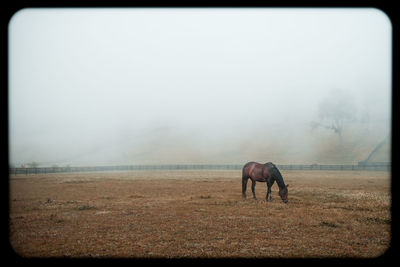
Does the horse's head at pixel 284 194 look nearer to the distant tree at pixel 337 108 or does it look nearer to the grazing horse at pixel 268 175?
the grazing horse at pixel 268 175

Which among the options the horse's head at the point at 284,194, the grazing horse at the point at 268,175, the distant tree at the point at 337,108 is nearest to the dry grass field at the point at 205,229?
the horse's head at the point at 284,194

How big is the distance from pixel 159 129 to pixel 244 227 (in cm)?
14672

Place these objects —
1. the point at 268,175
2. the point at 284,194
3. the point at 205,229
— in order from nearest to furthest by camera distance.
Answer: the point at 205,229, the point at 284,194, the point at 268,175

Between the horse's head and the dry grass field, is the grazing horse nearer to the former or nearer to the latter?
the horse's head

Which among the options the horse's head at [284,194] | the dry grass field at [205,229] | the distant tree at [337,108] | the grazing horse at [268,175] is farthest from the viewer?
the distant tree at [337,108]

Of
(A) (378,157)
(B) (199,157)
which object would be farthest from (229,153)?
(A) (378,157)

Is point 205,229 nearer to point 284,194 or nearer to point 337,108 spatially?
point 284,194

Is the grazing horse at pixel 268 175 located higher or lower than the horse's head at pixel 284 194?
higher

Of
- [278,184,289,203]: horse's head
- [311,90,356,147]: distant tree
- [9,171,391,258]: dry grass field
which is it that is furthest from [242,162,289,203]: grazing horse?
[311,90,356,147]: distant tree

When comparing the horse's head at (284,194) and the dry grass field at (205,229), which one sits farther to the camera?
the horse's head at (284,194)

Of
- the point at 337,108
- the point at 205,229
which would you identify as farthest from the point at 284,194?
the point at 337,108

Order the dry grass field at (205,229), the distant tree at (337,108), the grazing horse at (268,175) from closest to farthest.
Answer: the dry grass field at (205,229), the grazing horse at (268,175), the distant tree at (337,108)

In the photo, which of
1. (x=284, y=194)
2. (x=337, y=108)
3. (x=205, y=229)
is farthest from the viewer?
(x=337, y=108)

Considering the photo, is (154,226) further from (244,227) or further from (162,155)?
(162,155)
